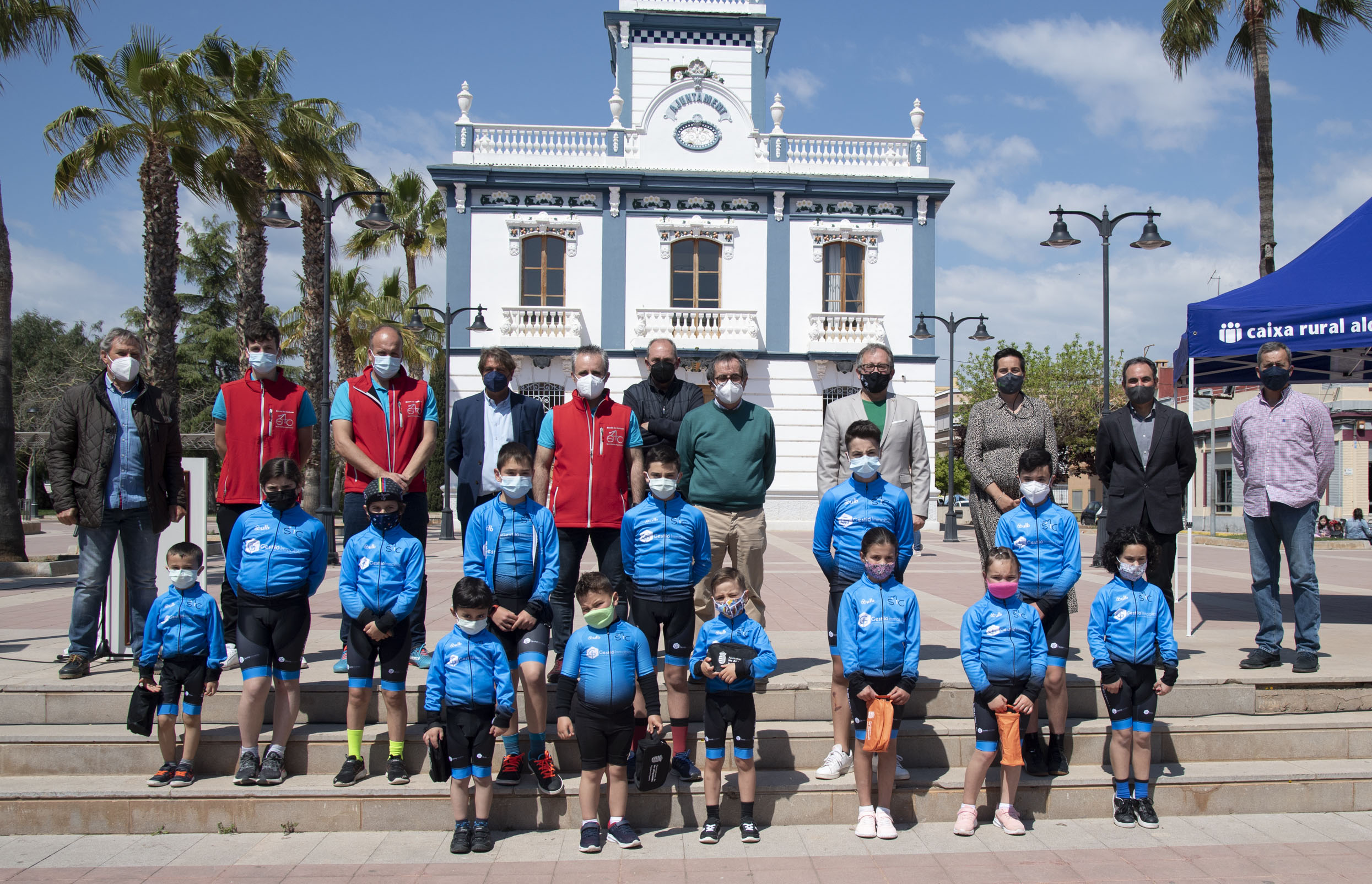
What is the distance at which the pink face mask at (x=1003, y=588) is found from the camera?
4523 mm

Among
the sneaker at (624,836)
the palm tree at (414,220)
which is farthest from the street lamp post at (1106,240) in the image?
the palm tree at (414,220)

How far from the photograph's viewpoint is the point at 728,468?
17.9 ft

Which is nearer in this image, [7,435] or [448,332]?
[7,435]

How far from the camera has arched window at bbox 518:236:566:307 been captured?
88.1 ft

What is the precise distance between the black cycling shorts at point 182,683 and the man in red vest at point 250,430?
723 mm

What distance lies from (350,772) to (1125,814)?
4054 millimetres

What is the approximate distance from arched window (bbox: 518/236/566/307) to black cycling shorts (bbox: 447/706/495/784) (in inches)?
916

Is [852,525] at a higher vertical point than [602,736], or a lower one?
higher

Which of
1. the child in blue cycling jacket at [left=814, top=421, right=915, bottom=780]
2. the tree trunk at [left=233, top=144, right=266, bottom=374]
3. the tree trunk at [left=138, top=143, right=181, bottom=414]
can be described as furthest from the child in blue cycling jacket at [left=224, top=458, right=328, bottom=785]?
the tree trunk at [left=233, top=144, right=266, bottom=374]

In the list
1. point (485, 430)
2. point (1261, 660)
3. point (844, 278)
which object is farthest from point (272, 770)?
point (844, 278)

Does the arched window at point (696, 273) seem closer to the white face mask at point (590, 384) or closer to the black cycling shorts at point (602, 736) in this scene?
the white face mask at point (590, 384)

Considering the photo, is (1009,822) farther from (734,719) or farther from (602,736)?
(602,736)

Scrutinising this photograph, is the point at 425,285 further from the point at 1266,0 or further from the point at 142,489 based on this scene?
the point at 142,489

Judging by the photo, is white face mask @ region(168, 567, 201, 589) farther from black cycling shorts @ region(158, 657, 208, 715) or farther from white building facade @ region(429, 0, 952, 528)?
white building facade @ region(429, 0, 952, 528)
